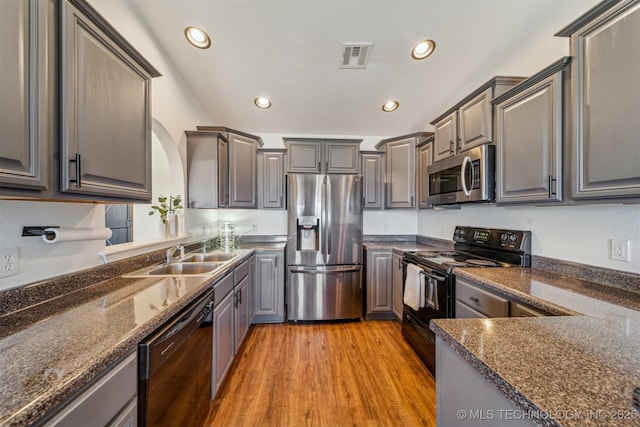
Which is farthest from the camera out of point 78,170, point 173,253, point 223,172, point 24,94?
point 223,172

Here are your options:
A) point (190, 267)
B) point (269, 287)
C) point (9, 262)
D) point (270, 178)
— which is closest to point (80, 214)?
point (9, 262)

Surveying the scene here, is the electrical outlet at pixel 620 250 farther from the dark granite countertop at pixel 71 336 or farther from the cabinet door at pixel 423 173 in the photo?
the dark granite countertop at pixel 71 336

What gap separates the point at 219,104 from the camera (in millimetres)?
2865

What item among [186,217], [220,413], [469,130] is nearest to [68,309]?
[220,413]

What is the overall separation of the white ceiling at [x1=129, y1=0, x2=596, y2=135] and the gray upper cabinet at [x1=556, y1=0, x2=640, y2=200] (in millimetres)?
656

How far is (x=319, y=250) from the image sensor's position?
2.91 metres

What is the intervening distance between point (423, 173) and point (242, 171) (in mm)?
2244

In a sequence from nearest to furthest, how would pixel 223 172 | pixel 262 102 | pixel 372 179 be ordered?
1. pixel 223 172
2. pixel 262 102
3. pixel 372 179

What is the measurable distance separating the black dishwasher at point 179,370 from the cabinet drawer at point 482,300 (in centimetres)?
168

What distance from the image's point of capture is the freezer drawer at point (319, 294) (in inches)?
114

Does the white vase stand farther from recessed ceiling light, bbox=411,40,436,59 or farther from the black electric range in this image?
recessed ceiling light, bbox=411,40,436,59

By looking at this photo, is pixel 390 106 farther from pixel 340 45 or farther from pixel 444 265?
pixel 444 265

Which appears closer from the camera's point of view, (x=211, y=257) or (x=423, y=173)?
(x=211, y=257)

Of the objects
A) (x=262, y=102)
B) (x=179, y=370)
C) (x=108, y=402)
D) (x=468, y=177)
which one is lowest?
(x=179, y=370)
